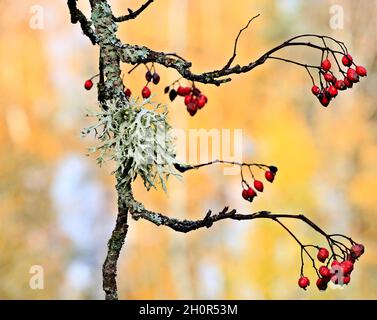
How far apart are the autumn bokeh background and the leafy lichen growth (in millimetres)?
4251

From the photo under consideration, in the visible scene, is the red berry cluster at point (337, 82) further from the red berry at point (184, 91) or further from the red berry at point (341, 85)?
the red berry at point (184, 91)

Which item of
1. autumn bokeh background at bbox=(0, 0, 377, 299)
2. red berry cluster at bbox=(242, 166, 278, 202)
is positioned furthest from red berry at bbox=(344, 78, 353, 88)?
autumn bokeh background at bbox=(0, 0, 377, 299)

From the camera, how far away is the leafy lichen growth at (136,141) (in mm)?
863

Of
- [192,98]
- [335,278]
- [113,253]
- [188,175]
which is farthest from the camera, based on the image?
[188,175]

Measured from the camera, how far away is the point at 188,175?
5820 millimetres

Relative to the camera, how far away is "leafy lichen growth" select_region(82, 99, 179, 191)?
0.86 meters

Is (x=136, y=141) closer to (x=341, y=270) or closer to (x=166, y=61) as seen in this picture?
(x=166, y=61)

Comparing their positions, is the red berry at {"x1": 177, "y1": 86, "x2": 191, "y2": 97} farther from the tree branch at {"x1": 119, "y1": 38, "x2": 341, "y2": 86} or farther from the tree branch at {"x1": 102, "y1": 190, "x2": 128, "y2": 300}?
the tree branch at {"x1": 102, "y1": 190, "x2": 128, "y2": 300}

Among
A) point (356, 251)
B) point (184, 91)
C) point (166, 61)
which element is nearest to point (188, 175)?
point (184, 91)

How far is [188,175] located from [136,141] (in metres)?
4.96

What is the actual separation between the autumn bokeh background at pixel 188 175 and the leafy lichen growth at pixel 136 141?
4251mm

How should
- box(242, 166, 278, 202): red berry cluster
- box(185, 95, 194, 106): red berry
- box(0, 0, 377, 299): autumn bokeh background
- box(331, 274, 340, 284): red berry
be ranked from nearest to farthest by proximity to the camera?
box(331, 274, 340, 284): red berry < box(242, 166, 278, 202): red berry cluster < box(185, 95, 194, 106): red berry < box(0, 0, 377, 299): autumn bokeh background
